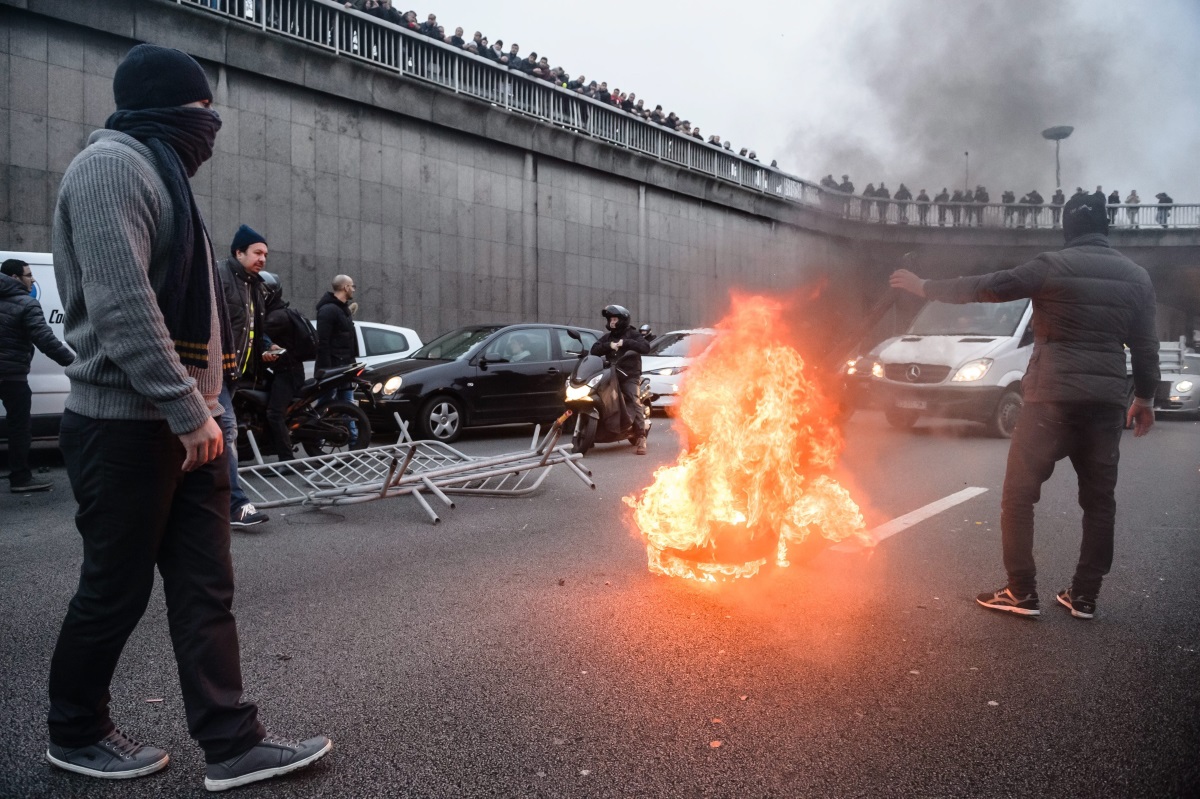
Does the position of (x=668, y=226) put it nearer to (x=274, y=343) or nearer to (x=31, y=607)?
(x=274, y=343)

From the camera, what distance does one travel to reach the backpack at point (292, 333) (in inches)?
315

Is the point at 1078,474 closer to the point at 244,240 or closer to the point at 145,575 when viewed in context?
the point at 145,575

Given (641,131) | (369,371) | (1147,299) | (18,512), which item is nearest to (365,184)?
(369,371)

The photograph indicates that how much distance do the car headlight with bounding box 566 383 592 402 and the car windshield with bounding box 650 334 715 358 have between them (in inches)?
194

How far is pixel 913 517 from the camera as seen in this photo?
6473 millimetres

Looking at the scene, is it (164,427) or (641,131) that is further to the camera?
(641,131)

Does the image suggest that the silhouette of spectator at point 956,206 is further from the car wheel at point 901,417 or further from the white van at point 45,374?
the white van at point 45,374

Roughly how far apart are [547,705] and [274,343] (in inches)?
247

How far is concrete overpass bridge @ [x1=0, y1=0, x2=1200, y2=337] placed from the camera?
13.0 m

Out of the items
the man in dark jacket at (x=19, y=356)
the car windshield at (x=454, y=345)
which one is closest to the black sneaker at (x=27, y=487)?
the man in dark jacket at (x=19, y=356)

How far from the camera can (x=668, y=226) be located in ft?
82.7

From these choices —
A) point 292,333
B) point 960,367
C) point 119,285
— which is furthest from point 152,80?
point 960,367

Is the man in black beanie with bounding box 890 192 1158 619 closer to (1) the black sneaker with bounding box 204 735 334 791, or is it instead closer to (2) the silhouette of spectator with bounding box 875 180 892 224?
(1) the black sneaker with bounding box 204 735 334 791

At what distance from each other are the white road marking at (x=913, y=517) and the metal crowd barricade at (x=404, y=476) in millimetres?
2421
